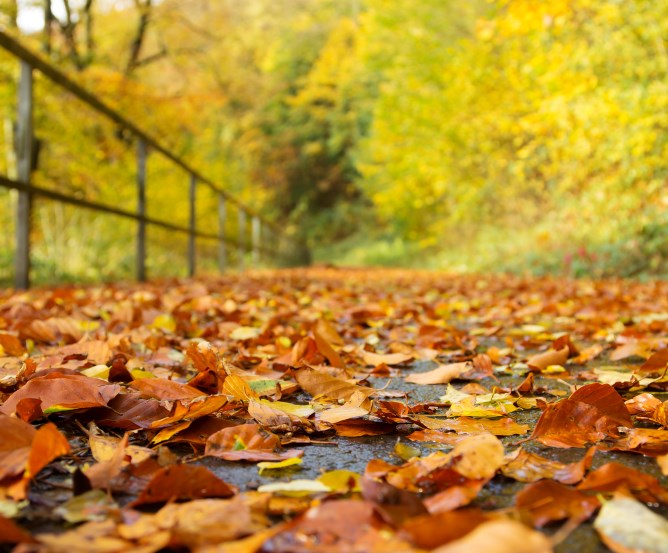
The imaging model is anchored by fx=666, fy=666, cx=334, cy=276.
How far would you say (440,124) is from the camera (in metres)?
14.4

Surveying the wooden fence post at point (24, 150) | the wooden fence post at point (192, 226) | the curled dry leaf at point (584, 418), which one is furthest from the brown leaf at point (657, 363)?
the wooden fence post at point (192, 226)

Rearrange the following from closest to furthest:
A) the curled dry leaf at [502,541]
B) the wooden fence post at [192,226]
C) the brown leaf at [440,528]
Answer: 1. the curled dry leaf at [502,541]
2. the brown leaf at [440,528]
3. the wooden fence post at [192,226]

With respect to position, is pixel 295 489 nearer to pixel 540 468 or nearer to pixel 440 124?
pixel 540 468

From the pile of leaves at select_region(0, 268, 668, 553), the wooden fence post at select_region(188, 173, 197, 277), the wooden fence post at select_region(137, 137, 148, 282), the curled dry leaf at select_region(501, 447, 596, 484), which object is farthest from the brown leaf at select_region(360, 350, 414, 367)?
the wooden fence post at select_region(188, 173, 197, 277)

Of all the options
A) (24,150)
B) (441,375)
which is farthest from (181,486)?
(24,150)

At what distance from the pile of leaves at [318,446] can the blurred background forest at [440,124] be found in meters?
5.40

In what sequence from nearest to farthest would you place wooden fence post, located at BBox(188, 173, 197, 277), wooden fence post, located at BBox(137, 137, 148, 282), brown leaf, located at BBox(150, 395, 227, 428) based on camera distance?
brown leaf, located at BBox(150, 395, 227, 428)
wooden fence post, located at BBox(137, 137, 148, 282)
wooden fence post, located at BBox(188, 173, 197, 277)

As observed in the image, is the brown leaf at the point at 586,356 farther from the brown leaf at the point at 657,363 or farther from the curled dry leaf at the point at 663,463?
the curled dry leaf at the point at 663,463

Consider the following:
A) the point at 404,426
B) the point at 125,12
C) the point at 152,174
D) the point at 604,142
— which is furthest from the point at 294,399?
the point at 125,12

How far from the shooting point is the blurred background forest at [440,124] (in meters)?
7.75

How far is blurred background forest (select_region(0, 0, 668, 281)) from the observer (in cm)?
775

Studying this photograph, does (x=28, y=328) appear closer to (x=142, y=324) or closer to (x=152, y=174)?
(x=142, y=324)

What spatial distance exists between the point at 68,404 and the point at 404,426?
0.62 meters

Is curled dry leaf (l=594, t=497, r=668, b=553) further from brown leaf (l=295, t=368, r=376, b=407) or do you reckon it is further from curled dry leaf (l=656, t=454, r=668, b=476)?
brown leaf (l=295, t=368, r=376, b=407)
